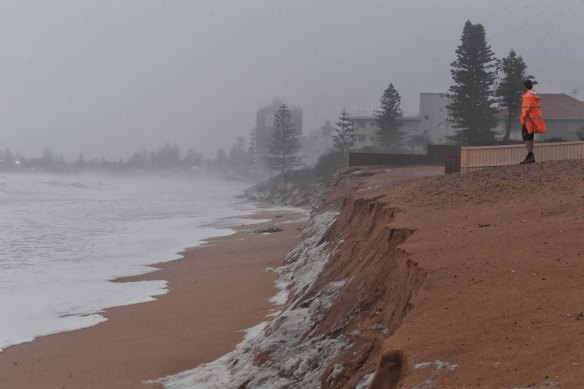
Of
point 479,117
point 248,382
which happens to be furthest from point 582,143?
point 479,117

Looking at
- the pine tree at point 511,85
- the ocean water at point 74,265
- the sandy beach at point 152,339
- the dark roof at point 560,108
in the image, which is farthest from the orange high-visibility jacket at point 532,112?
the dark roof at point 560,108

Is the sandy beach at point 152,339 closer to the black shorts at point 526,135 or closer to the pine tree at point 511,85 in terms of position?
the black shorts at point 526,135

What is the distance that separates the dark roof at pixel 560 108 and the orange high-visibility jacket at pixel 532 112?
44466 millimetres

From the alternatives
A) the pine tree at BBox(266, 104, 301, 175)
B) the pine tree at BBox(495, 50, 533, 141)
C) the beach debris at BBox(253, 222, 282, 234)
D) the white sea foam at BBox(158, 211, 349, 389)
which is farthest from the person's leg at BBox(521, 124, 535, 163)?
the pine tree at BBox(266, 104, 301, 175)

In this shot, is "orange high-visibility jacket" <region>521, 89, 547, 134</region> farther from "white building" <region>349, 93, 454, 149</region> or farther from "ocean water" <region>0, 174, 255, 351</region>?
"white building" <region>349, 93, 454, 149</region>

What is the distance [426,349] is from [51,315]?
10950mm

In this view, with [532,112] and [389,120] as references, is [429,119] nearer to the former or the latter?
[389,120]

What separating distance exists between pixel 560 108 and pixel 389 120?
19.5m

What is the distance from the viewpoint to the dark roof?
185ft

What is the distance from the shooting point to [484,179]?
1431 cm

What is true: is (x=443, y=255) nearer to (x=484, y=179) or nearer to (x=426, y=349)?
(x=426, y=349)

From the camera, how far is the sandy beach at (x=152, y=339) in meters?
9.91

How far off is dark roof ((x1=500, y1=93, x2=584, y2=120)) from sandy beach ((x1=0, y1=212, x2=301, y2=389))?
4463 cm

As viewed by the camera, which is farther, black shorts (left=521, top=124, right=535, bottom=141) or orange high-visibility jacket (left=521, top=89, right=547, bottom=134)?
black shorts (left=521, top=124, right=535, bottom=141)
